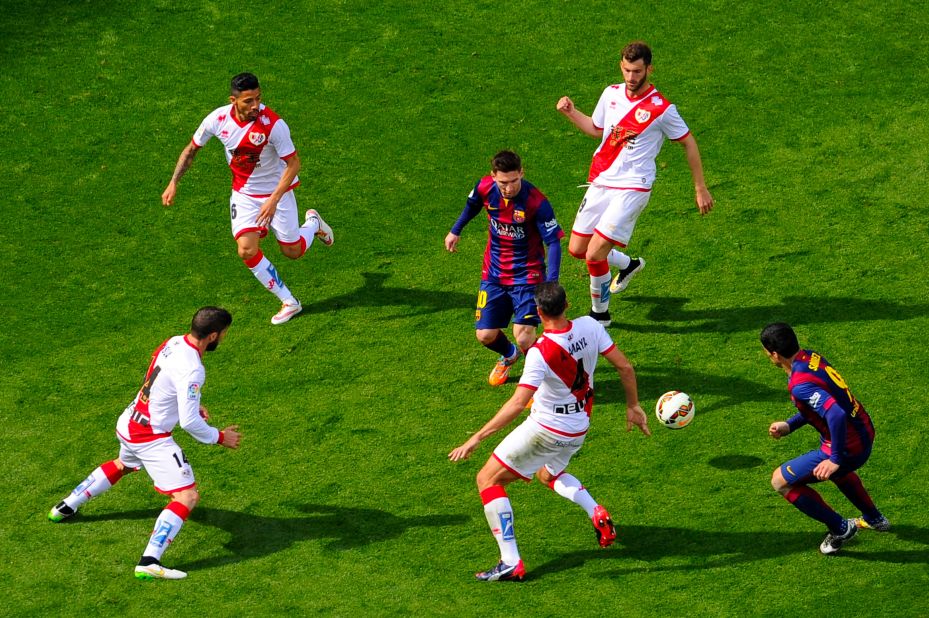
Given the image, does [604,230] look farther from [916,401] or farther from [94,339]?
[94,339]

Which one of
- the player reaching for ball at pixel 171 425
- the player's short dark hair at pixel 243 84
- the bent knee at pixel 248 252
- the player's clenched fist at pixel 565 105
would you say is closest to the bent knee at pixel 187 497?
the player reaching for ball at pixel 171 425

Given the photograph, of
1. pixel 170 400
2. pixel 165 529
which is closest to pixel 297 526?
pixel 165 529

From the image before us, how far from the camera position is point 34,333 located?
12.8 m

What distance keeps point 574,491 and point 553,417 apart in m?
0.68

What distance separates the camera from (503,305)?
11.5 m

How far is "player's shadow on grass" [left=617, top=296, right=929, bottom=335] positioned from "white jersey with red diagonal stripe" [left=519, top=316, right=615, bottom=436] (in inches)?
129

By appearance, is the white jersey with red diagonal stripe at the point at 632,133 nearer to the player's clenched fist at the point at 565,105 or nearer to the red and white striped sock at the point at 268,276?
the player's clenched fist at the point at 565,105

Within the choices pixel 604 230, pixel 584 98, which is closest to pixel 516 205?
pixel 604 230

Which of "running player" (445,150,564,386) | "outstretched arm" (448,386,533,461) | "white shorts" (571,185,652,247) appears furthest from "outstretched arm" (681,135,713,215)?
"outstretched arm" (448,386,533,461)

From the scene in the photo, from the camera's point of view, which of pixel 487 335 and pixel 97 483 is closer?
pixel 97 483

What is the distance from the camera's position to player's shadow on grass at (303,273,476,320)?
13.0 m

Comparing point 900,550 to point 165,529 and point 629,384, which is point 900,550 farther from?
point 165,529

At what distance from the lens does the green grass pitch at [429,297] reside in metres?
9.59

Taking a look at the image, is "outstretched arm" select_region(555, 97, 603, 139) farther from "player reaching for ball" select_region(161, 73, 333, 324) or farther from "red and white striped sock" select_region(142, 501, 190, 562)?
"red and white striped sock" select_region(142, 501, 190, 562)
